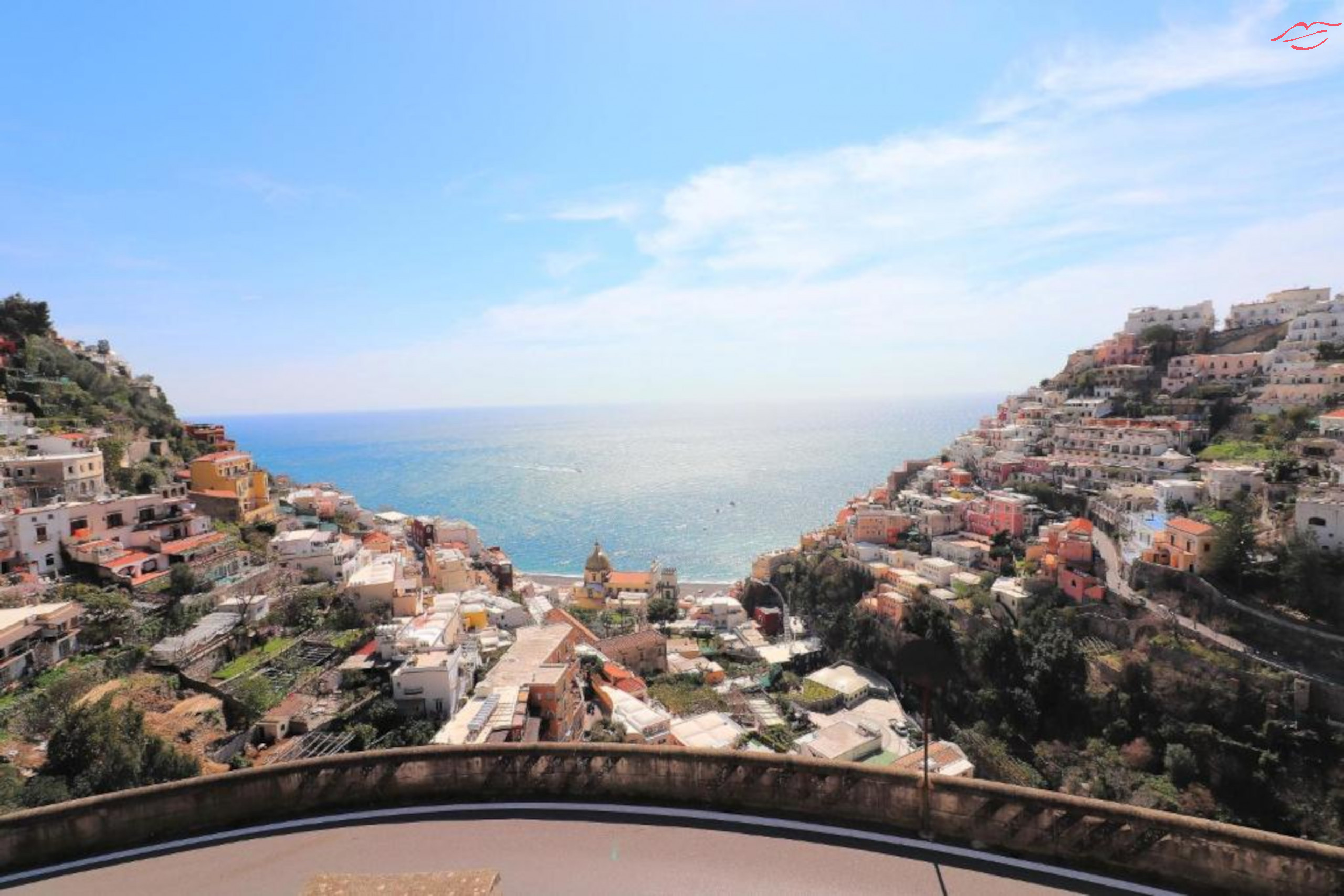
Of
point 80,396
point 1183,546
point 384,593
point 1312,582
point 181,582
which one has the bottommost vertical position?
point 1312,582

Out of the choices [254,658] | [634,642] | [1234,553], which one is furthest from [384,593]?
[1234,553]

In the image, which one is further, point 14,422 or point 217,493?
point 217,493

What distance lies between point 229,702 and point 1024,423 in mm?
44227

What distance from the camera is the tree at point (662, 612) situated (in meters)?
33.5

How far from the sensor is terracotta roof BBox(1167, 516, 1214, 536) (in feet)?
71.2

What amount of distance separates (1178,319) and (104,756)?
2378 inches

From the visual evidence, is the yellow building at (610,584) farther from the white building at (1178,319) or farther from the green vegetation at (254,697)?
the white building at (1178,319)

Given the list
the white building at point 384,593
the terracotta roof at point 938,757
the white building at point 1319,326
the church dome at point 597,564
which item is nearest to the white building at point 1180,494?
the terracotta roof at point 938,757

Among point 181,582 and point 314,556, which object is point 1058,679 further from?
point 181,582

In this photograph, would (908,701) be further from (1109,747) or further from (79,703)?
(79,703)

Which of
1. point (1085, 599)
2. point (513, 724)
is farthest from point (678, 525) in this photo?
point (513, 724)

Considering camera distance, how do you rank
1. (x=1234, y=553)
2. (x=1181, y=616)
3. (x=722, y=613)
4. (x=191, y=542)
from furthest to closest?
(x=722, y=613)
(x=1181, y=616)
(x=1234, y=553)
(x=191, y=542)

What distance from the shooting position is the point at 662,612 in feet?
110

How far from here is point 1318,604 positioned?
18719 mm
